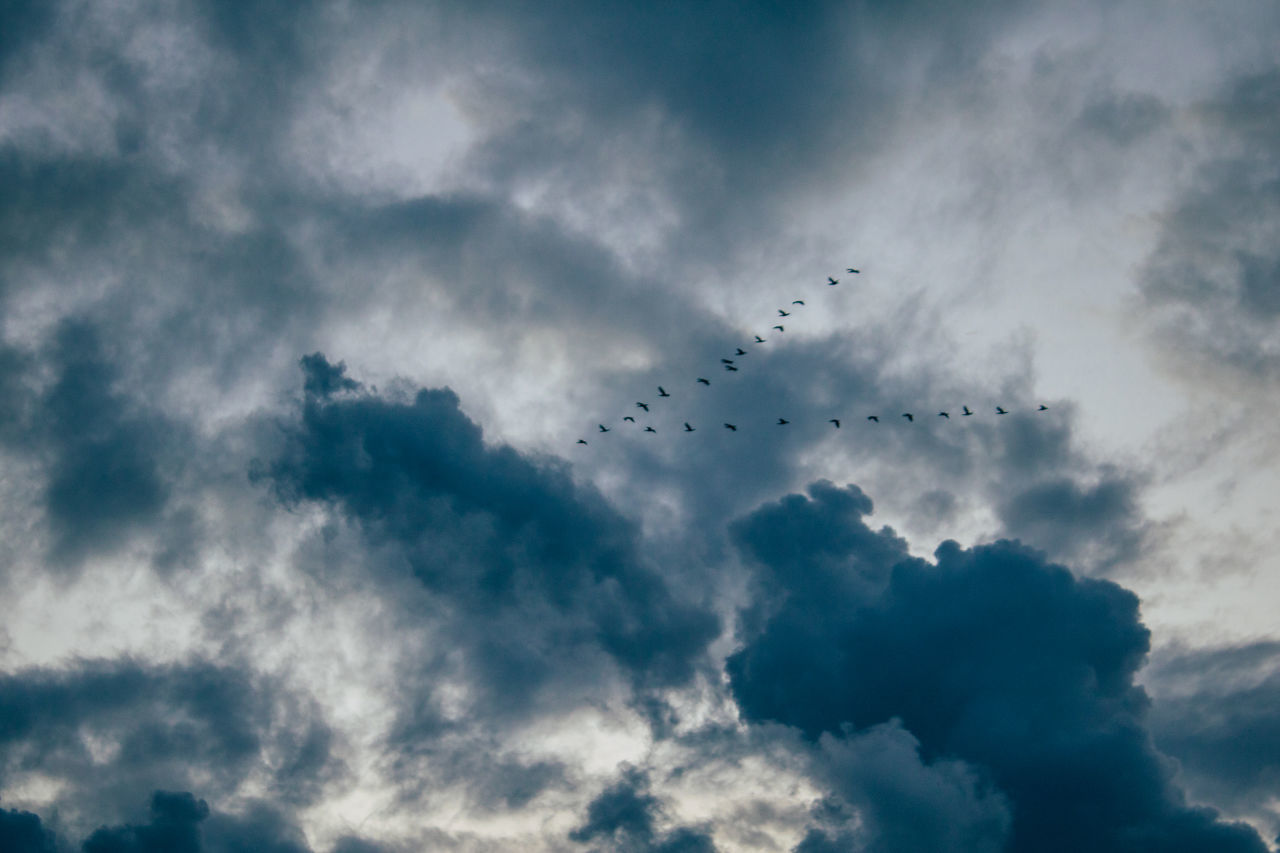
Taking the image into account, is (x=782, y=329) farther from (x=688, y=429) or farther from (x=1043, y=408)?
(x=1043, y=408)

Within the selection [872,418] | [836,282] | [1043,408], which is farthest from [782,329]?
[1043,408]

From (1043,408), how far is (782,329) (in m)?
50.2

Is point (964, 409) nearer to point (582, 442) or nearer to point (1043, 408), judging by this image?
point (1043, 408)

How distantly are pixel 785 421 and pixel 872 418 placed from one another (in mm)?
13393

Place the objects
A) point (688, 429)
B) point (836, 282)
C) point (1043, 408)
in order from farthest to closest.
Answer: point (1043, 408) → point (688, 429) → point (836, 282)

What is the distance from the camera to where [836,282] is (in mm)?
95312

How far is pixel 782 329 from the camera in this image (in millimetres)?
99062

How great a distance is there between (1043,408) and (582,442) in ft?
263

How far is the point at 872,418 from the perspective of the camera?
10044 centimetres

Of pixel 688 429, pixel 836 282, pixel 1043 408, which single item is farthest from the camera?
pixel 1043 408

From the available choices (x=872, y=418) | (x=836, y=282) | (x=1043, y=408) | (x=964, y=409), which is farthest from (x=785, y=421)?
(x=1043, y=408)

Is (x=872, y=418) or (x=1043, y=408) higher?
(x=1043, y=408)

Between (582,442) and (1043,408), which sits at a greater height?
(1043,408)

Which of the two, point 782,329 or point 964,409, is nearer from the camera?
point 782,329
